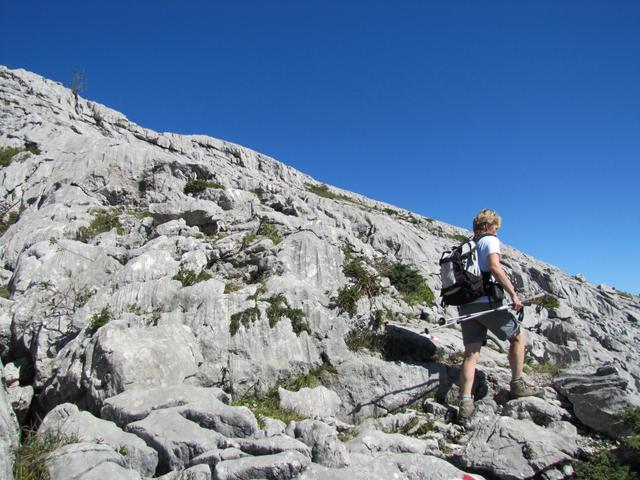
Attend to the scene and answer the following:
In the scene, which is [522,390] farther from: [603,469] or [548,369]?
[548,369]

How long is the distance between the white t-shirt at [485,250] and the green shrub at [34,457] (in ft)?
23.6

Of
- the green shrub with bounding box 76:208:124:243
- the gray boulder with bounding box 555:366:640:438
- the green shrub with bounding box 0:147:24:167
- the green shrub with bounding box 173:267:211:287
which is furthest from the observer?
the green shrub with bounding box 0:147:24:167

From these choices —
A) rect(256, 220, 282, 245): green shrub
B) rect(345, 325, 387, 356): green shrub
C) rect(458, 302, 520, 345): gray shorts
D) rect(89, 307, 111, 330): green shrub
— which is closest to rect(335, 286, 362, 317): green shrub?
rect(345, 325, 387, 356): green shrub

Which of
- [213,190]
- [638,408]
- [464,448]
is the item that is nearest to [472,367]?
[464,448]

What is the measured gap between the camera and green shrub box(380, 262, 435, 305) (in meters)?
14.5

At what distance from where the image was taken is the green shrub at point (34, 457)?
4.91m

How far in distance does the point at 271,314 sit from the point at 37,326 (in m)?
6.08

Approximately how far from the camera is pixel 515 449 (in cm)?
596

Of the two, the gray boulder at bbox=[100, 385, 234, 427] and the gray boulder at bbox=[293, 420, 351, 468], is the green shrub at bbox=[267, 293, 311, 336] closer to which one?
the gray boulder at bbox=[100, 385, 234, 427]

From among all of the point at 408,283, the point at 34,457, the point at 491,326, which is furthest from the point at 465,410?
the point at 408,283

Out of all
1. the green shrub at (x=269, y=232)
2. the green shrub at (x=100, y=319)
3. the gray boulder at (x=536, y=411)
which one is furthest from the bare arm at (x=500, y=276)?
the green shrub at (x=100, y=319)

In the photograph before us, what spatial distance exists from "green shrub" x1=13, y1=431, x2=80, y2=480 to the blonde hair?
7947mm

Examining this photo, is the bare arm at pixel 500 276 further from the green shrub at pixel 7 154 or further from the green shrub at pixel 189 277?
the green shrub at pixel 7 154

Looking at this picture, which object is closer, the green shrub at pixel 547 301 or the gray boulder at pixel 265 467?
the gray boulder at pixel 265 467
